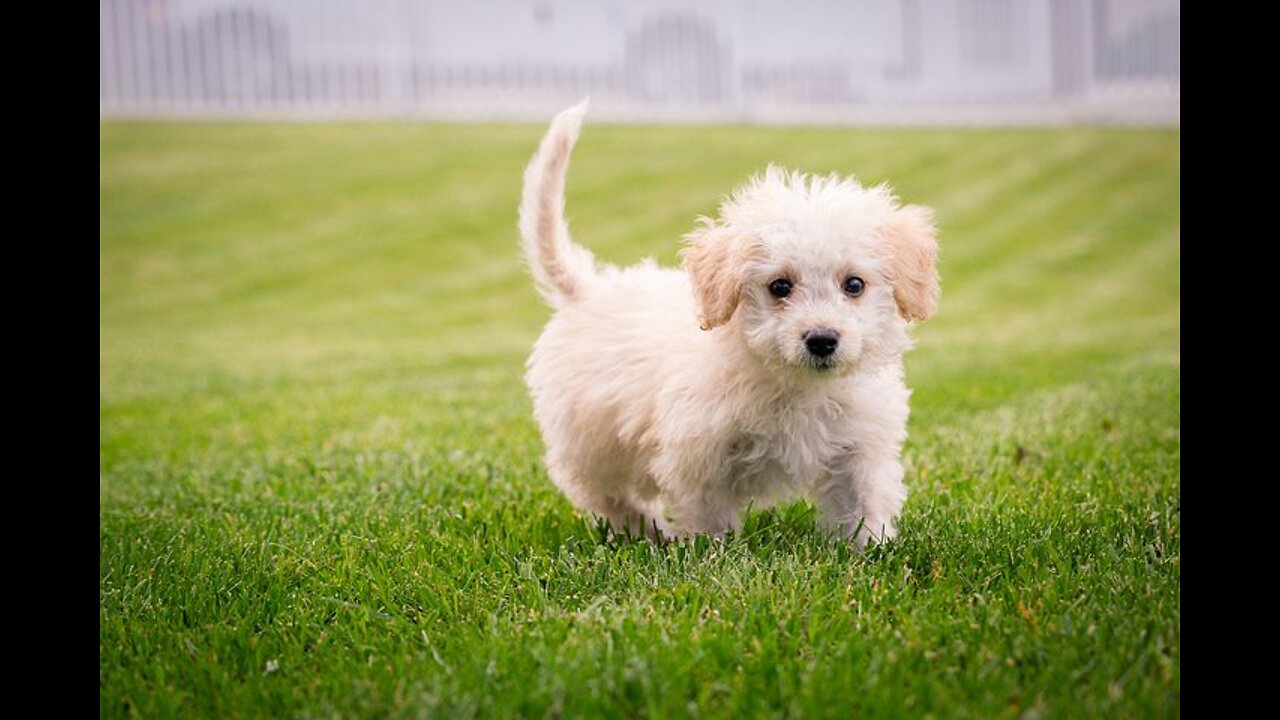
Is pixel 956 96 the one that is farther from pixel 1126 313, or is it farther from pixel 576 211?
pixel 1126 313

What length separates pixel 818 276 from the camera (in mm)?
2984

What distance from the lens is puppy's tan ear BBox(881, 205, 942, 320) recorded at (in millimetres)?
3080

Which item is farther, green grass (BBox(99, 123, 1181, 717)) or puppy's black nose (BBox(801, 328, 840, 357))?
puppy's black nose (BBox(801, 328, 840, 357))

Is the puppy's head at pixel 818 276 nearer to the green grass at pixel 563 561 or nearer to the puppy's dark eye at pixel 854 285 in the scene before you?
the puppy's dark eye at pixel 854 285

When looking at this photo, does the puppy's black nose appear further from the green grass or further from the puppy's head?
the green grass

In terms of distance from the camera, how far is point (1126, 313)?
566 inches

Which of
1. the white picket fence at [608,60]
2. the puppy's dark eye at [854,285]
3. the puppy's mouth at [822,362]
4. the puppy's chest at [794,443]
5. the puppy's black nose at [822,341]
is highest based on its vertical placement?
the white picket fence at [608,60]

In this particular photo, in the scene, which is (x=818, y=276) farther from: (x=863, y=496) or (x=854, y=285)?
(x=863, y=496)

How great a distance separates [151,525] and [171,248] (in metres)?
17.0

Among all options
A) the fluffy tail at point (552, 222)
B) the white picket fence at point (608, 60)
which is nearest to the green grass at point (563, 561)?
the fluffy tail at point (552, 222)

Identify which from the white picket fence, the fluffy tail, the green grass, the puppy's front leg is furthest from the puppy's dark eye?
the white picket fence

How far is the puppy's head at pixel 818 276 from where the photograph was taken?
2.92 meters

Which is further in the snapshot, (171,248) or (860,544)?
(171,248)
